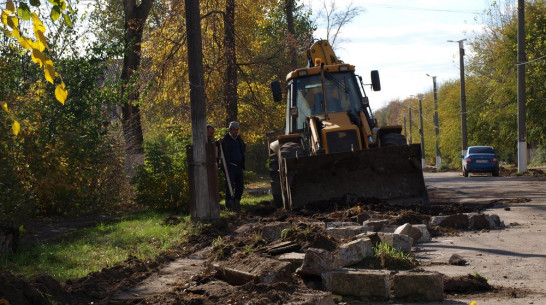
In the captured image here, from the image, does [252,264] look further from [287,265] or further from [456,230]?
[456,230]

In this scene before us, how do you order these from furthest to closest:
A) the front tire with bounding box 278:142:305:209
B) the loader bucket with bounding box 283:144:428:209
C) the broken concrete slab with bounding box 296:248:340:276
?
1. the front tire with bounding box 278:142:305:209
2. the loader bucket with bounding box 283:144:428:209
3. the broken concrete slab with bounding box 296:248:340:276

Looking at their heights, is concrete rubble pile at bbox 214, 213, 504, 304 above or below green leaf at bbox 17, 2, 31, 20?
below

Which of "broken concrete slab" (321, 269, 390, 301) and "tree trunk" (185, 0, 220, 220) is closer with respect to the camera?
"broken concrete slab" (321, 269, 390, 301)

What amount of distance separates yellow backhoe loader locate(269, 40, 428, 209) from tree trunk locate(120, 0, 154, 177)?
4.38 meters

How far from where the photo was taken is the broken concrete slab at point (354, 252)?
26.8ft

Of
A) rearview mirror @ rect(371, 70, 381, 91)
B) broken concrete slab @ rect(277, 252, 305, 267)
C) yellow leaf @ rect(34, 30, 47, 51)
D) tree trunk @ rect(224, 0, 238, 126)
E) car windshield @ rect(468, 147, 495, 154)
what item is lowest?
broken concrete slab @ rect(277, 252, 305, 267)

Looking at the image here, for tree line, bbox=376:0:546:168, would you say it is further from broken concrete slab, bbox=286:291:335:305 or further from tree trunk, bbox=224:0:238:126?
broken concrete slab, bbox=286:291:335:305

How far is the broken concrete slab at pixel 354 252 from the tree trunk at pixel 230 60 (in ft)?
58.0

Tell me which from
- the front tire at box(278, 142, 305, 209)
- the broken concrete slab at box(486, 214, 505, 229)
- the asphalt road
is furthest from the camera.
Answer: the front tire at box(278, 142, 305, 209)

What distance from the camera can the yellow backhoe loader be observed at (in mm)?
15773

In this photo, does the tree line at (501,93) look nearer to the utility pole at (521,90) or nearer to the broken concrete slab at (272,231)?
the utility pole at (521,90)

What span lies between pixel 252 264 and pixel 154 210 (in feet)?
33.4

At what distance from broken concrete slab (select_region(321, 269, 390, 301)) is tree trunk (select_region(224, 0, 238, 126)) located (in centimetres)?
1868

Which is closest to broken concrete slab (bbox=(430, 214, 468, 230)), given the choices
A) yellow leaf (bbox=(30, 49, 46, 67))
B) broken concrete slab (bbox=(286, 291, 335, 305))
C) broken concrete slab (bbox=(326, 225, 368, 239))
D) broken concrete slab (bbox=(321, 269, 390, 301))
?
broken concrete slab (bbox=(326, 225, 368, 239))
